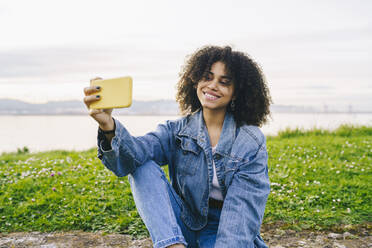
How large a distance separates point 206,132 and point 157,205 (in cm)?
72

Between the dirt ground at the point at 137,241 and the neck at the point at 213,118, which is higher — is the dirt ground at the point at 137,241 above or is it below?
below

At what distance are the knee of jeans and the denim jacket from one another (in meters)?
0.03

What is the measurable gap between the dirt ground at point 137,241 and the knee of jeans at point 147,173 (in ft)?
4.16

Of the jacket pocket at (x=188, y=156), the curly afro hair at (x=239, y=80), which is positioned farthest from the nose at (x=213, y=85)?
the jacket pocket at (x=188, y=156)

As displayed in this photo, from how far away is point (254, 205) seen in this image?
2.38 meters

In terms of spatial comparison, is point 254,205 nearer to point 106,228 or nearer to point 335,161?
point 106,228

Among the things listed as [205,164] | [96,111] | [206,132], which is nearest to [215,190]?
[205,164]

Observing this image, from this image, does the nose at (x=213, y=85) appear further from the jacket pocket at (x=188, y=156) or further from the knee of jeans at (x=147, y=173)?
the knee of jeans at (x=147, y=173)

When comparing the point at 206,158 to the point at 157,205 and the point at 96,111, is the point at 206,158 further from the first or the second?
the point at 96,111

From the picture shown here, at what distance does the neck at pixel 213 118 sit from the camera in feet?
9.17

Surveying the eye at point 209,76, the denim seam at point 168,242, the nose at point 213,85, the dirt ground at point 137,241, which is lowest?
the dirt ground at point 137,241

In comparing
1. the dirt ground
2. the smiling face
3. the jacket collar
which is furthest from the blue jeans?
the dirt ground

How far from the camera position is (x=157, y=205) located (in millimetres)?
2273

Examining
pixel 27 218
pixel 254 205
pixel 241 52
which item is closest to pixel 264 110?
pixel 241 52
